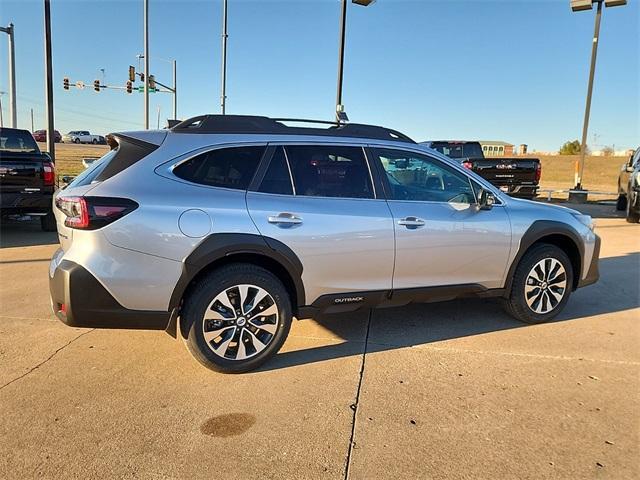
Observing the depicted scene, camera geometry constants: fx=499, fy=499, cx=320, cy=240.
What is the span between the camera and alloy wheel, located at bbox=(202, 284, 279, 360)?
3.50 meters

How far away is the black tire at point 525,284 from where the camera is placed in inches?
182

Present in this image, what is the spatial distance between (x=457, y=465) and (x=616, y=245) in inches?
317

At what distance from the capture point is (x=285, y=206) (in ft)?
11.9

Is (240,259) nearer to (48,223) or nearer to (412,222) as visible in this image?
(412,222)

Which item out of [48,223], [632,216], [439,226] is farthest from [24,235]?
[632,216]

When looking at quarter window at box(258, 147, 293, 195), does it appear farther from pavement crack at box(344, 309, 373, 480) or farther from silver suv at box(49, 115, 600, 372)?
pavement crack at box(344, 309, 373, 480)

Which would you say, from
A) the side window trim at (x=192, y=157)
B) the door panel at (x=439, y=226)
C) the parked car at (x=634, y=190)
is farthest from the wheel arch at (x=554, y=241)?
the parked car at (x=634, y=190)

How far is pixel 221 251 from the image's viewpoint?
3.40 meters

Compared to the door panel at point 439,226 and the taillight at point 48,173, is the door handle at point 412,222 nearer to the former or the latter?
the door panel at point 439,226

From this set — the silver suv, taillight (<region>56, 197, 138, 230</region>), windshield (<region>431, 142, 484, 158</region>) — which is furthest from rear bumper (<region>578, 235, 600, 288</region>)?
windshield (<region>431, 142, 484, 158</region>)

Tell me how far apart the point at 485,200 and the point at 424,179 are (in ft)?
1.83

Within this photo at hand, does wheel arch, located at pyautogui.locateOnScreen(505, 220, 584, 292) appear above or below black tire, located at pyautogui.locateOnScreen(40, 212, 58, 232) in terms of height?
above

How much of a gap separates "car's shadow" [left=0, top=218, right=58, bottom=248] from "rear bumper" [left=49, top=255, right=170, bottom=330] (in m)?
5.70

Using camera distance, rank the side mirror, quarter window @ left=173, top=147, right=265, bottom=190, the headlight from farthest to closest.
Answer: the headlight → the side mirror → quarter window @ left=173, top=147, right=265, bottom=190
